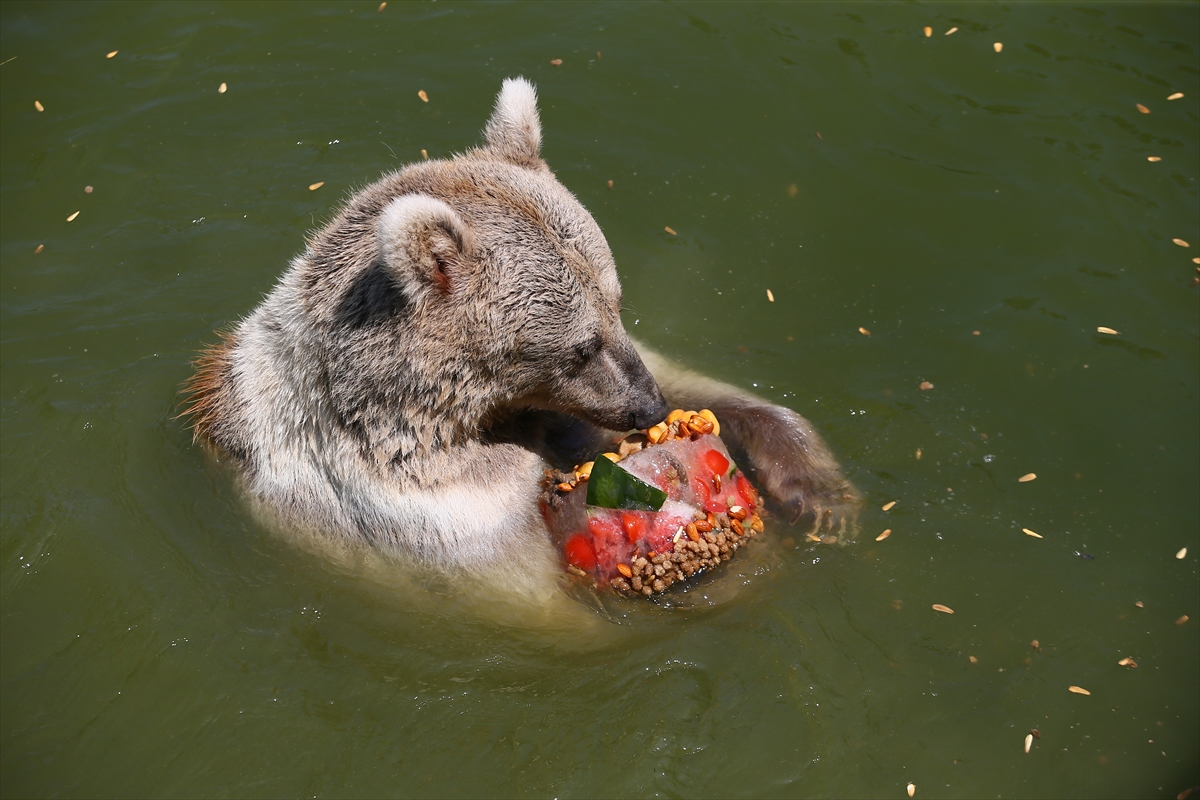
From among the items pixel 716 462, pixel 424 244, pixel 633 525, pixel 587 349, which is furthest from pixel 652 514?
pixel 424 244

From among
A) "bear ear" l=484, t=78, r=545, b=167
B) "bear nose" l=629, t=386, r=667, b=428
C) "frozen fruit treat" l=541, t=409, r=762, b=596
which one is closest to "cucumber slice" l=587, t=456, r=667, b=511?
"frozen fruit treat" l=541, t=409, r=762, b=596

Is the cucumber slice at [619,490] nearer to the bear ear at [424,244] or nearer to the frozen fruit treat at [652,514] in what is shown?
the frozen fruit treat at [652,514]

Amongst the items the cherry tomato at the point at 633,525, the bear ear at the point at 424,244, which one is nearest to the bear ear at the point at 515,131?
the bear ear at the point at 424,244

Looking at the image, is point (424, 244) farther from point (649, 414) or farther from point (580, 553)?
point (580, 553)

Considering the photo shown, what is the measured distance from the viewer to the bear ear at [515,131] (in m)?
5.04

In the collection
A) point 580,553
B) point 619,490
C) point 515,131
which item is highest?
point 515,131

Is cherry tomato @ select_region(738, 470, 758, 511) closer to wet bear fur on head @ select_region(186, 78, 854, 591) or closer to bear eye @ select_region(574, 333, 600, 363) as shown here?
wet bear fur on head @ select_region(186, 78, 854, 591)

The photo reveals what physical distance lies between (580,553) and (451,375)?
110 centimetres

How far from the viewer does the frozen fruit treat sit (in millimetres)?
4699

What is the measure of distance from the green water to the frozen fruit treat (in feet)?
1.12

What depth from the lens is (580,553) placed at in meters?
4.87

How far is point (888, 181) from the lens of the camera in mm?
7539

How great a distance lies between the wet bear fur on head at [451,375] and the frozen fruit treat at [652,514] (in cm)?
24

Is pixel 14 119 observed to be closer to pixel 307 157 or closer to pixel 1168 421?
pixel 307 157
